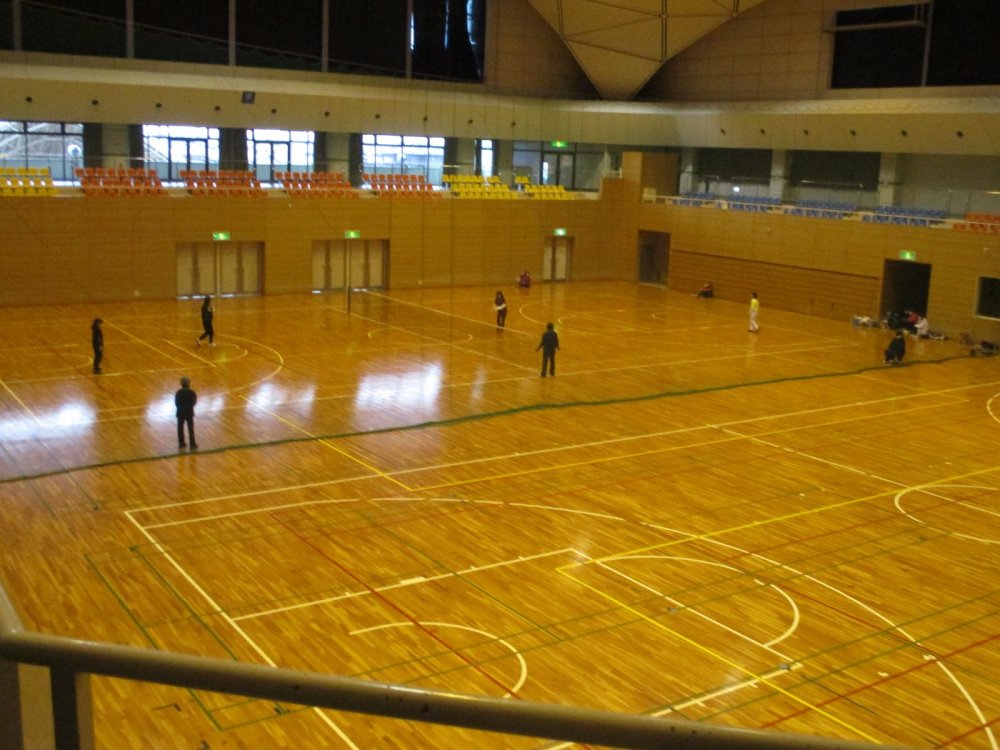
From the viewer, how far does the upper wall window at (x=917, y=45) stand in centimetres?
3272

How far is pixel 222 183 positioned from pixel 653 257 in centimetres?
1658

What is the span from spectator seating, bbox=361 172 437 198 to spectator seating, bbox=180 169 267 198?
404 cm

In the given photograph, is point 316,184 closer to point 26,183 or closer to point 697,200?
point 26,183

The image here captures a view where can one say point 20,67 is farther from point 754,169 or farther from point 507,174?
point 754,169

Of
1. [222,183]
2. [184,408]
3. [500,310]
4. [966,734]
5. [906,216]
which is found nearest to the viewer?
[966,734]

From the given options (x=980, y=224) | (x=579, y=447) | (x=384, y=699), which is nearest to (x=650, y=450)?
(x=579, y=447)

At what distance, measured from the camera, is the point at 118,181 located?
3072cm

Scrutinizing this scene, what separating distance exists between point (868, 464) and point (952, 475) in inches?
48.5

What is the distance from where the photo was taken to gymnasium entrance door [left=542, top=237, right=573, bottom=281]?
127ft

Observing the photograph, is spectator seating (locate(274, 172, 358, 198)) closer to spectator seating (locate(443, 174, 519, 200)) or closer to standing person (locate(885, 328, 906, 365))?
spectator seating (locate(443, 174, 519, 200))

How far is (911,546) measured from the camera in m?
13.0

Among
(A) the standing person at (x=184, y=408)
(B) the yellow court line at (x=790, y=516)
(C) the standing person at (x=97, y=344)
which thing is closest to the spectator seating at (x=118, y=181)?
(C) the standing person at (x=97, y=344)

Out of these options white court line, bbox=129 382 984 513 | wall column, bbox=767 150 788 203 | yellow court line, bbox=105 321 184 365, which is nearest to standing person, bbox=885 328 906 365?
white court line, bbox=129 382 984 513

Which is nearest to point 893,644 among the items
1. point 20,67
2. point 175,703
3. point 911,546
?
point 911,546
